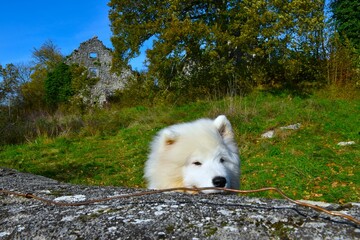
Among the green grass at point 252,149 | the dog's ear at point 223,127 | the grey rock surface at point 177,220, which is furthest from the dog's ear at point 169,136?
the green grass at point 252,149

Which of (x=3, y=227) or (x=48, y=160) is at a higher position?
A: (x=3, y=227)

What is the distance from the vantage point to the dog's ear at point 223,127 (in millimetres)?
4594

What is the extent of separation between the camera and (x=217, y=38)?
68.9 ft

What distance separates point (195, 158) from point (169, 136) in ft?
1.52

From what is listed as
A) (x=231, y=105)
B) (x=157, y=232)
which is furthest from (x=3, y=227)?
(x=231, y=105)

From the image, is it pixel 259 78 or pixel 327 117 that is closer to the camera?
pixel 327 117

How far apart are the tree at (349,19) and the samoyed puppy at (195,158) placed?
25450mm

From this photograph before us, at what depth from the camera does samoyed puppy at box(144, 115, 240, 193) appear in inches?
153

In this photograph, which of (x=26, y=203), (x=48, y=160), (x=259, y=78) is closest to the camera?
(x=26, y=203)

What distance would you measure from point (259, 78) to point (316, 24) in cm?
451

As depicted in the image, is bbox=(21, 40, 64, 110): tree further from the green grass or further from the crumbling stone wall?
the green grass

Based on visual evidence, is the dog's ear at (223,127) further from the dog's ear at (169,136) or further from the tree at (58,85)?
the tree at (58,85)

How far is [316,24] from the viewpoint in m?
21.6

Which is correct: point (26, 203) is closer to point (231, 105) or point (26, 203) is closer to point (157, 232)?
point (157, 232)
